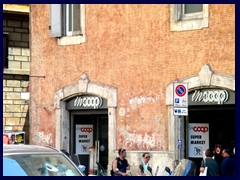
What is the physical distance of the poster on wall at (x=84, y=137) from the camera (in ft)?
69.7

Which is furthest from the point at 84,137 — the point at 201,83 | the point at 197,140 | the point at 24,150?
the point at 24,150

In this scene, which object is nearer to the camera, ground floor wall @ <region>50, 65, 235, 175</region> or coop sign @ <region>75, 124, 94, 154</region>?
ground floor wall @ <region>50, 65, 235, 175</region>

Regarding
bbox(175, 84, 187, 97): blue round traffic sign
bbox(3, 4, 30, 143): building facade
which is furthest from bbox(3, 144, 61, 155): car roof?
bbox(3, 4, 30, 143): building facade

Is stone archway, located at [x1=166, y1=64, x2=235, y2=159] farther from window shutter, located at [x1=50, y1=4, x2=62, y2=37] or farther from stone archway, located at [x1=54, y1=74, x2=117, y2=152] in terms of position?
window shutter, located at [x1=50, y1=4, x2=62, y2=37]

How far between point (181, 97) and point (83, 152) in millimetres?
6429

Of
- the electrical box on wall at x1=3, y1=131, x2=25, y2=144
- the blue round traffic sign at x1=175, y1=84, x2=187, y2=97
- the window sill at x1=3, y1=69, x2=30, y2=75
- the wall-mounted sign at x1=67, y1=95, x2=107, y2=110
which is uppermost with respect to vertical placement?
the window sill at x1=3, y1=69, x2=30, y2=75

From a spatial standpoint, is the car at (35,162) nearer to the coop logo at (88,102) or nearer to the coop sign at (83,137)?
the coop logo at (88,102)

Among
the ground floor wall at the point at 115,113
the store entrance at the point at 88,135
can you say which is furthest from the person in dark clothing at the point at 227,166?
the store entrance at the point at 88,135

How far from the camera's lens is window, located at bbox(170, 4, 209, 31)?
18.0m

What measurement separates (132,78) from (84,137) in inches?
Result: 119

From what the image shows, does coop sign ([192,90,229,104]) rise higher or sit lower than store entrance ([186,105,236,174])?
higher

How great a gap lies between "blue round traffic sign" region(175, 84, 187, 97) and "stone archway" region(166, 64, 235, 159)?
2136 mm

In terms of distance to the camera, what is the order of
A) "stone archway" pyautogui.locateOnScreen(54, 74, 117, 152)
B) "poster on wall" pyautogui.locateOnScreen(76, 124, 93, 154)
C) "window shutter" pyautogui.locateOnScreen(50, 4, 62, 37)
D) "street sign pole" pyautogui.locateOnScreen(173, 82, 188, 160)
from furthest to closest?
"poster on wall" pyautogui.locateOnScreen(76, 124, 93, 154), "window shutter" pyautogui.locateOnScreen(50, 4, 62, 37), "stone archway" pyautogui.locateOnScreen(54, 74, 117, 152), "street sign pole" pyautogui.locateOnScreen(173, 82, 188, 160)
